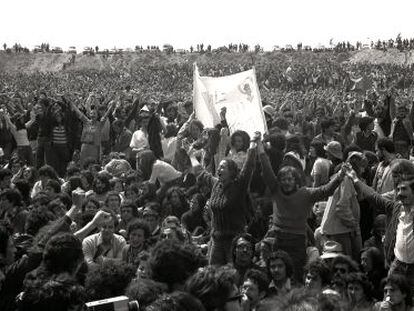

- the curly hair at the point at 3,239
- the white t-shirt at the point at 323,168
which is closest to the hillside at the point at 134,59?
the white t-shirt at the point at 323,168

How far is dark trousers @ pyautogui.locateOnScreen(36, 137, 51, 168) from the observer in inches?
543

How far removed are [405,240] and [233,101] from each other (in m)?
6.11

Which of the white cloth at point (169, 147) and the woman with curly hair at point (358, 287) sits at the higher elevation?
the white cloth at point (169, 147)

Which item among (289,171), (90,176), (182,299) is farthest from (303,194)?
(90,176)

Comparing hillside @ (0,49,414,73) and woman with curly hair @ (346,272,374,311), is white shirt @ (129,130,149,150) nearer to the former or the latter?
woman with curly hair @ (346,272,374,311)

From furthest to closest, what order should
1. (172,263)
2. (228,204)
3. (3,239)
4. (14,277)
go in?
(228,204) < (3,239) < (14,277) < (172,263)

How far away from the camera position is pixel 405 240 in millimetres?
6082

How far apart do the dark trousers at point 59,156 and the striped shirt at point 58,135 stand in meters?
0.05

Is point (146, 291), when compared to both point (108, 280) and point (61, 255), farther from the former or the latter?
point (61, 255)

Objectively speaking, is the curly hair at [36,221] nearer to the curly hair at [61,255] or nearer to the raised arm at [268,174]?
the curly hair at [61,255]

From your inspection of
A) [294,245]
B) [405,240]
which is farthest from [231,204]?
[405,240]

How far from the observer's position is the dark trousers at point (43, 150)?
1380cm

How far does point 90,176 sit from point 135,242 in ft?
11.5

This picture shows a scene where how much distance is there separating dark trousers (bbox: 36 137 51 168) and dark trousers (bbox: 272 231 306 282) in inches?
287
